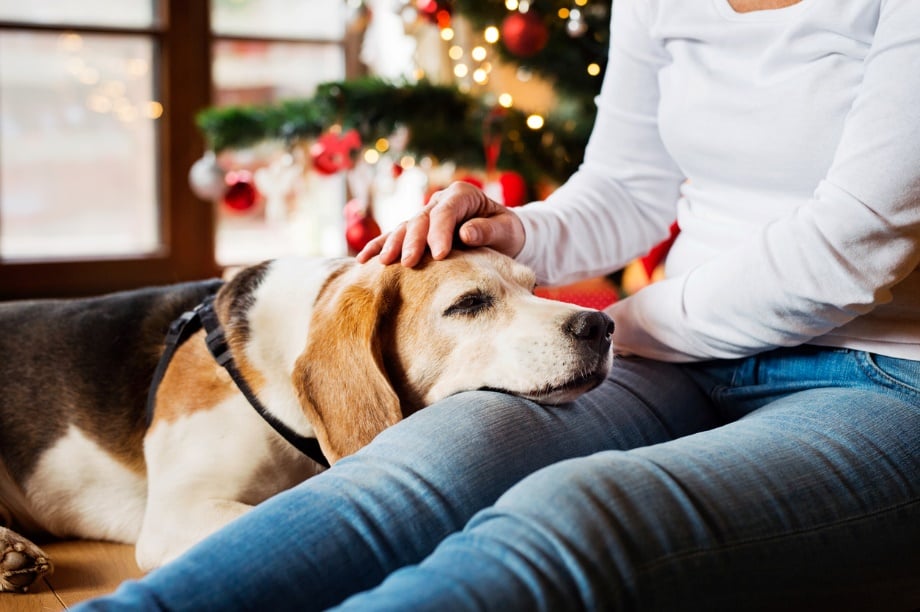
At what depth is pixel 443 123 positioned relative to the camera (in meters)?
2.80

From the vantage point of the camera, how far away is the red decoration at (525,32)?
7.88ft

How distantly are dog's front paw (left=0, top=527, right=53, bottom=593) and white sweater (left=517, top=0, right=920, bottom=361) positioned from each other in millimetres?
833

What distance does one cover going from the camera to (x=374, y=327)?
136 centimetres

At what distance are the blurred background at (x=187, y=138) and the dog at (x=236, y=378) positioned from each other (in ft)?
4.56

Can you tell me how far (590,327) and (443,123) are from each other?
1616mm

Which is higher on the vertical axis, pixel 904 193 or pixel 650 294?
pixel 904 193

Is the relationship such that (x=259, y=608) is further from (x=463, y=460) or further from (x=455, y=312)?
(x=455, y=312)

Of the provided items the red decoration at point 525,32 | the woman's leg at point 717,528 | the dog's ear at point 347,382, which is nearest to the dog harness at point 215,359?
the dog's ear at point 347,382

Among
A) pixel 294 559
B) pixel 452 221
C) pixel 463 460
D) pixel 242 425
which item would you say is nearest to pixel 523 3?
pixel 452 221

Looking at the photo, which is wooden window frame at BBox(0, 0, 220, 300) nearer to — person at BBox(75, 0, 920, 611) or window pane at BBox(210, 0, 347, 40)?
window pane at BBox(210, 0, 347, 40)

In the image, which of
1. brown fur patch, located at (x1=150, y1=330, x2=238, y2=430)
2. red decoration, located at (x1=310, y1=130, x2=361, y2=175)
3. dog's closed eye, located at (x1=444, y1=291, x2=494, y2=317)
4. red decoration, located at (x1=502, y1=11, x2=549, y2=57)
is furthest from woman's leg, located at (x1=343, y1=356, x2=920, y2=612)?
red decoration, located at (x1=310, y1=130, x2=361, y2=175)

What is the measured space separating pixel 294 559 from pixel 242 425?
559 mm

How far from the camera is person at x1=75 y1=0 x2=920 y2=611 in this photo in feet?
2.91

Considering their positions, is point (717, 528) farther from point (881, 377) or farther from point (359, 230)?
point (359, 230)
